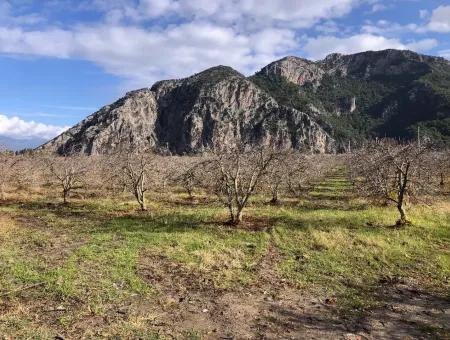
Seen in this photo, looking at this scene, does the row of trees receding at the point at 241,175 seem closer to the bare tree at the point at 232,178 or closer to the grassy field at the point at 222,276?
the bare tree at the point at 232,178

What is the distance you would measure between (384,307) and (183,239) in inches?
390

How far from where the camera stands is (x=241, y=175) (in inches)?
1395

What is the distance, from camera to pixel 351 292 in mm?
14617

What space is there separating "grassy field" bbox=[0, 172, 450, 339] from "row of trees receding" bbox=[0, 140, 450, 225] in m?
2.34

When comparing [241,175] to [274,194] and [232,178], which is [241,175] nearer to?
[274,194]

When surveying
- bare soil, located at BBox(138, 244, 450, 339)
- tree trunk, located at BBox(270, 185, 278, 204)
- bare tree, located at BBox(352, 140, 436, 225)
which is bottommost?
bare soil, located at BBox(138, 244, 450, 339)

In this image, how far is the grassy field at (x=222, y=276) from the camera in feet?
38.0

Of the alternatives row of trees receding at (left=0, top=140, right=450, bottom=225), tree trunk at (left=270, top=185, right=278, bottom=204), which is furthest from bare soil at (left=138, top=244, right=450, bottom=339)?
tree trunk at (left=270, top=185, right=278, bottom=204)

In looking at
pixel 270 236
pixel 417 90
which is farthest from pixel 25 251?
pixel 417 90

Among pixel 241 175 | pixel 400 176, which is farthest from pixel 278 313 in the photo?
pixel 241 175

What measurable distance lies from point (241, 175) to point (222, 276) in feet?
66.2

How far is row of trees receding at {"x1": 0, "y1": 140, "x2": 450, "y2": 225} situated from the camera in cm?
2570

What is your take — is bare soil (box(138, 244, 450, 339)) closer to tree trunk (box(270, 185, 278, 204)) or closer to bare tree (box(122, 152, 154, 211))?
bare tree (box(122, 152, 154, 211))

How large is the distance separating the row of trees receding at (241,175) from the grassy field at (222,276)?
2341 millimetres
